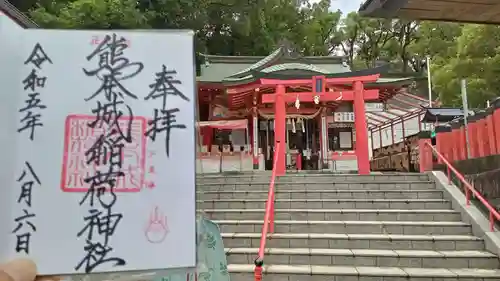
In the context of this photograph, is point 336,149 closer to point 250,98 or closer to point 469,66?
point 250,98

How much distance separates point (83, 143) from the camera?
154cm

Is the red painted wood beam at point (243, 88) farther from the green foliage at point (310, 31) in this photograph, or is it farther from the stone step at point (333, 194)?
the stone step at point (333, 194)

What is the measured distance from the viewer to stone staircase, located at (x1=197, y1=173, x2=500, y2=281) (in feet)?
16.5

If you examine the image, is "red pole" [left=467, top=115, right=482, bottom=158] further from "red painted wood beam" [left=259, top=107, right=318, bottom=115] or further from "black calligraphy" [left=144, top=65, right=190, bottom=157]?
"red painted wood beam" [left=259, top=107, right=318, bottom=115]

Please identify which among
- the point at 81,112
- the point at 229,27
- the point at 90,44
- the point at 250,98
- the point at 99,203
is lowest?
the point at 99,203

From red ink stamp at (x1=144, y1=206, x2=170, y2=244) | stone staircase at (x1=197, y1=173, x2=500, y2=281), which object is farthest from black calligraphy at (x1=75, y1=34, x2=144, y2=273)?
stone staircase at (x1=197, y1=173, x2=500, y2=281)

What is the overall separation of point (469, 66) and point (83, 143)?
1611cm

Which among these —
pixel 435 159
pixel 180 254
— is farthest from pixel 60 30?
pixel 435 159

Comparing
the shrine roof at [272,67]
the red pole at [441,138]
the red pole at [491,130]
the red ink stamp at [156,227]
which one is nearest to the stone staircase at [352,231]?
the red pole at [441,138]

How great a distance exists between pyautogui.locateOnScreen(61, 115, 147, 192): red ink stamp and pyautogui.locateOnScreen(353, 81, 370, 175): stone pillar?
9.07 metres

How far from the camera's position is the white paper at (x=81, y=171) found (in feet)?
4.82

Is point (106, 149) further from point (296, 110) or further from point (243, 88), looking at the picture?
point (296, 110)

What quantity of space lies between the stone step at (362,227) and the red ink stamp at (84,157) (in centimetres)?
503

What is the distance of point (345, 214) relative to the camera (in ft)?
22.3
